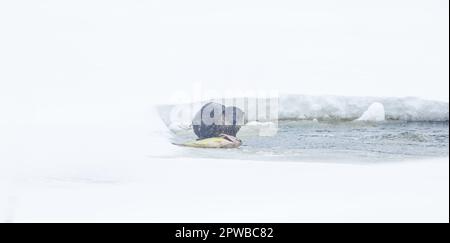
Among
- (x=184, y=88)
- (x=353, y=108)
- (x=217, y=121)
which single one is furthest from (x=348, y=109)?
(x=184, y=88)

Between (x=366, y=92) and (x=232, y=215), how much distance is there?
2.73 ft

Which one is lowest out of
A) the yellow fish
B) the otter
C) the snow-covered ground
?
the snow-covered ground

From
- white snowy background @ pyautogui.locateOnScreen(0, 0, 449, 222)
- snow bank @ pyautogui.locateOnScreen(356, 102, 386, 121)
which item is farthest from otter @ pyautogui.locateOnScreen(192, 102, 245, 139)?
snow bank @ pyautogui.locateOnScreen(356, 102, 386, 121)

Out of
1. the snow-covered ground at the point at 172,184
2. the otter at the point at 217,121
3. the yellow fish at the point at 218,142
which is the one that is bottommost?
the snow-covered ground at the point at 172,184

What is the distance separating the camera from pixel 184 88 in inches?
87.4

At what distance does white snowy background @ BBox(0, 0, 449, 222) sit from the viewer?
7.15ft

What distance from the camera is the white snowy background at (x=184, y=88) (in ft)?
7.15

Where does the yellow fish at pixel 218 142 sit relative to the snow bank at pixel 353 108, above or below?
below

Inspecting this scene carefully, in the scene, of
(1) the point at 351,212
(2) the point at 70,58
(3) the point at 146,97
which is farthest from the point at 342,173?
(2) the point at 70,58

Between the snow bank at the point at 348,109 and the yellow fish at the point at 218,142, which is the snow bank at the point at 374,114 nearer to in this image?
the snow bank at the point at 348,109

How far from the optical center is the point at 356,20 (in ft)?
7.48

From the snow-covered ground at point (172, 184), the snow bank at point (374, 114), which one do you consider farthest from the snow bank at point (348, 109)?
the snow-covered ground at point (172, 184)

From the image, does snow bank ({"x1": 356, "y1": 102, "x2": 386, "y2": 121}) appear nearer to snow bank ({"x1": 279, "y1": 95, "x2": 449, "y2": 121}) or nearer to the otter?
snow bank ({"x1": 279, "y1": 95, "x2": 449, "y2": 121})

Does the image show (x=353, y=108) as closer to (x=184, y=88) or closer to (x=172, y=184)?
(x=184, y=88)
